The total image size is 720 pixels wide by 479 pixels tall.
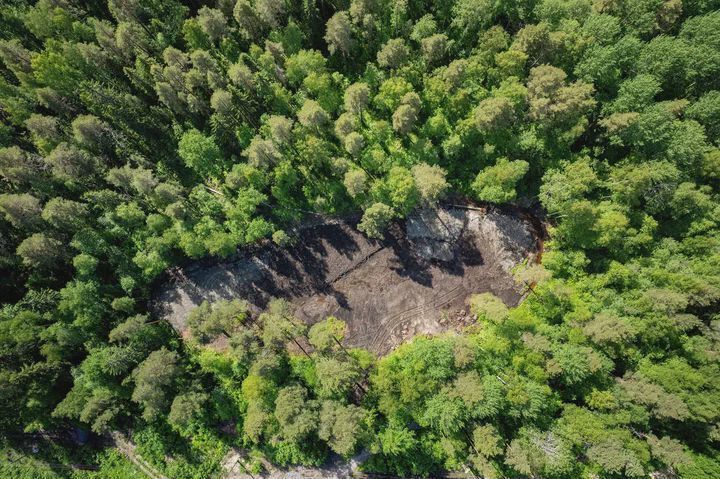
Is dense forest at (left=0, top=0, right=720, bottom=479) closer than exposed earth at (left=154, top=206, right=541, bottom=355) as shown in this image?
Yes

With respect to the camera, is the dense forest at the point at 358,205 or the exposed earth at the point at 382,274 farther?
the exposed earth at the point at 382,274

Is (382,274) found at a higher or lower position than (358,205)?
lower

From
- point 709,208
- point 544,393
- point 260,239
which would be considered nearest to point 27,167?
point 260,239

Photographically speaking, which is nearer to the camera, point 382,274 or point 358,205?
point 358,205
